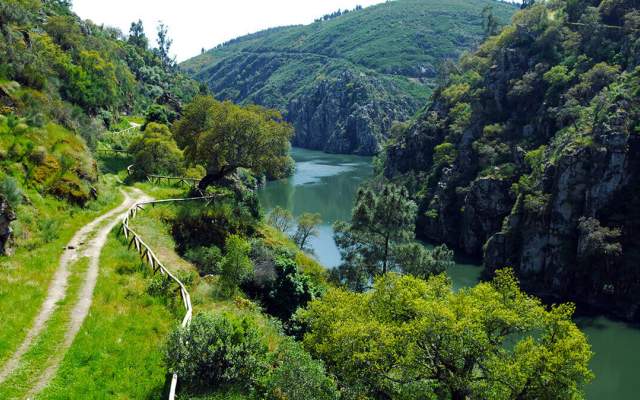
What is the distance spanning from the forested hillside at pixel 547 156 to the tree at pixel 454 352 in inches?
1685

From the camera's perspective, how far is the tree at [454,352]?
2014 cm

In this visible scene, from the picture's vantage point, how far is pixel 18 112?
36969 millimetres

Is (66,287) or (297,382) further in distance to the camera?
(66,287)

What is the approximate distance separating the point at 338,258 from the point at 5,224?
55.0 m

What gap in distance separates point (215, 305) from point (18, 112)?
83.8ft

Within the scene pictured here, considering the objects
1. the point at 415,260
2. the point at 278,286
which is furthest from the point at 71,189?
the point at 415,260

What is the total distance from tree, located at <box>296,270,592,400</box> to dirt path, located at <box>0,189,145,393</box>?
10570 millimetres

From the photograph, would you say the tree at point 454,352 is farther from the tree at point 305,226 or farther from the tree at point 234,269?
the tree at point 305,226

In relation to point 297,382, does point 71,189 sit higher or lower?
higher

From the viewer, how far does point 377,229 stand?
4700 cm

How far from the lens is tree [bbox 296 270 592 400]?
20.1 m

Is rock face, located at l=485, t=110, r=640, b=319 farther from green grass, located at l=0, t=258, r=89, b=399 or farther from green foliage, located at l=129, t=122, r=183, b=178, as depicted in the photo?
green grass, located at l=0, t=258, r=89, b=399

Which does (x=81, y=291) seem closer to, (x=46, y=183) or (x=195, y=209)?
(x=46, y=183)

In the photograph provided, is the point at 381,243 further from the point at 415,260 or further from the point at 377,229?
the point at 415,260
